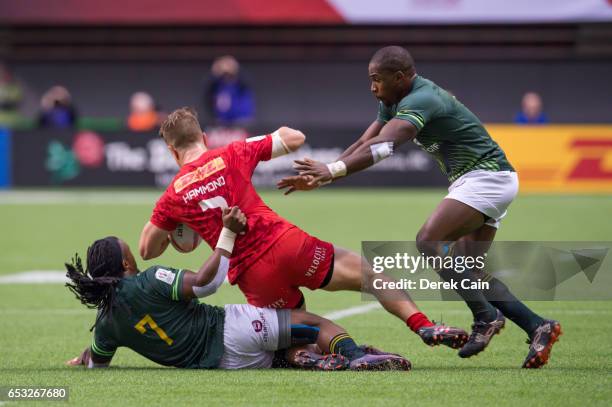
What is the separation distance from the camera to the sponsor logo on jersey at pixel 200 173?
7.11 meters

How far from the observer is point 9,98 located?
3578 cm

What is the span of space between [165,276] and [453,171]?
218 centimetres

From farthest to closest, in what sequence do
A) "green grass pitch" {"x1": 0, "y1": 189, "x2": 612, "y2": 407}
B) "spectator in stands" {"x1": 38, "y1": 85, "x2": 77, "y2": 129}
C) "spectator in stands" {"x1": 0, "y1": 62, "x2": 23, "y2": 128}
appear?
"spectator in stands" {"x1": 0, "y1": 62, "x2": 23, "y2": 128}, "spectator in stands" {"x1": 38, "y1": 85, "x2": 77, "y2": 129}, "green grass pitch" {"x1": 0, "y1": 189, "x2": 612, "y2": 407}

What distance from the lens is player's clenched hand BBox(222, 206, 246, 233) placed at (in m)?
6.88

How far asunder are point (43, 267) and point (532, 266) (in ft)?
23.1

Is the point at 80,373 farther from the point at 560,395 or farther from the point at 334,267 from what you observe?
the point at 560,395

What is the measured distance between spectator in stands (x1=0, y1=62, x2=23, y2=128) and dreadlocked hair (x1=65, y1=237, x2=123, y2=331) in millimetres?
25943

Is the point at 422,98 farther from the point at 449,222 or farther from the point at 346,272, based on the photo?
the point at 346,272

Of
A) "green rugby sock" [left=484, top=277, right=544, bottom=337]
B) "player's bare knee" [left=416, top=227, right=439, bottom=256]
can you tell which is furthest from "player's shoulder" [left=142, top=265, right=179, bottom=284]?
"green rugby sock" [left=484, top=277, right=544, bottom=337]

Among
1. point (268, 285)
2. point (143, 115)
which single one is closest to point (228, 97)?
point (143, 115)

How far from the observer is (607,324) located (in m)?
9.09

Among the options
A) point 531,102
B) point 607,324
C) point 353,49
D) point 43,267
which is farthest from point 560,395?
point 353,49

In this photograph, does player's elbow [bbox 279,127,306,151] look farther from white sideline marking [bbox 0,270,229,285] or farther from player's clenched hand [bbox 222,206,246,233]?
white sideline marking [bbox 0,270,229,285]

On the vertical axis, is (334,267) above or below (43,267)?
above
